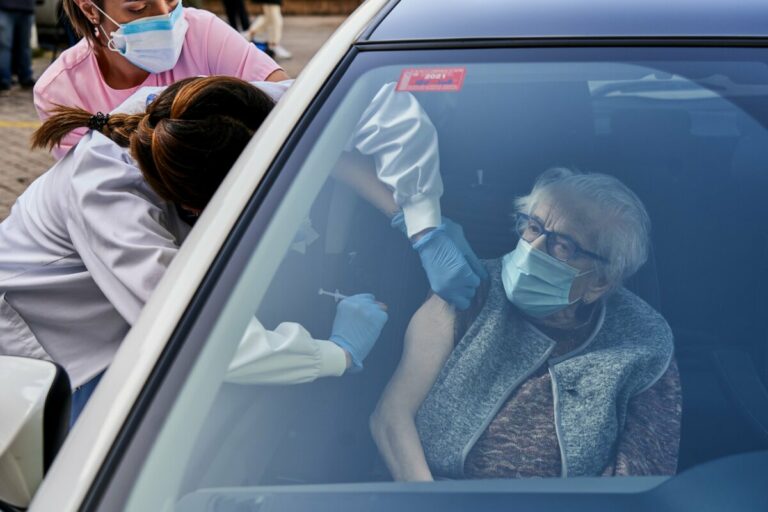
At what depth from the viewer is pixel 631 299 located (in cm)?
177

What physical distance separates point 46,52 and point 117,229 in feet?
31.8

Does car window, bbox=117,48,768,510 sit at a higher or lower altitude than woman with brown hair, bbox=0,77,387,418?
higher

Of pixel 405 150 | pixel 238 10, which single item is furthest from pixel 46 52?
pixel 405 150

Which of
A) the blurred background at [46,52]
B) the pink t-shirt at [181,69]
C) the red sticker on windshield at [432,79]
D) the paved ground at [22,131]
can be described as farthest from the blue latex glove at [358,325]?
the paved ground at [22,131]

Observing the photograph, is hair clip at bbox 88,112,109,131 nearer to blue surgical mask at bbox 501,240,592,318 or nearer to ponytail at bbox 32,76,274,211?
ponytail at bbox 32,76,274,211

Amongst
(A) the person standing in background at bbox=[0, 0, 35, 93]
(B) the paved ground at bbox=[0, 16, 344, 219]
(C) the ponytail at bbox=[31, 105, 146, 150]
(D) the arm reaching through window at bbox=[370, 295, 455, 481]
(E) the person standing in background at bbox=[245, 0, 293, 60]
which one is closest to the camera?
(D) the arm reaching through window at bbox=[370, 295, 455, 481]

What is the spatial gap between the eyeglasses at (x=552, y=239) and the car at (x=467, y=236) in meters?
0.02

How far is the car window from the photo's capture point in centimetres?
164

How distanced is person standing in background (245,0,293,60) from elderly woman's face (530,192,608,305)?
869 centimetres

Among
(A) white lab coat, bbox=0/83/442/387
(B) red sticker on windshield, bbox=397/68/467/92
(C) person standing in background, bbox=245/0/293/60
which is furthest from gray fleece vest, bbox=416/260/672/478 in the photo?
(C) person standing in background, bbox=245/0/293/60

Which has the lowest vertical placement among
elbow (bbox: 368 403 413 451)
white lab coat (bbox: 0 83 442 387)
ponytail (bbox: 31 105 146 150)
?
white lab coat (bbox: 0 83 442 387)

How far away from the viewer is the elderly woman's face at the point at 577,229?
1.80 meters

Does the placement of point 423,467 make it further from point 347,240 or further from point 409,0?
point 409,0

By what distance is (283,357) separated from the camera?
5.36 ft
